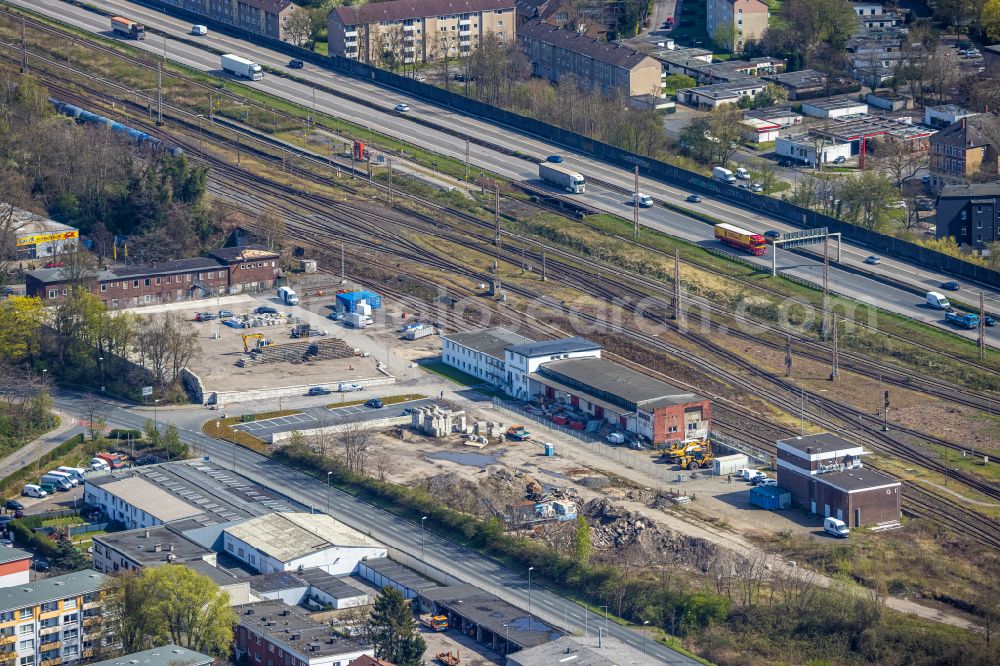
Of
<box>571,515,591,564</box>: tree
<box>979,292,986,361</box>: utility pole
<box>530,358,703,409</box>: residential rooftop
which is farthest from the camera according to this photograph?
<box>979,292,986,361</box>: utility pole

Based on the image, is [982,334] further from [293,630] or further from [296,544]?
[293,630]

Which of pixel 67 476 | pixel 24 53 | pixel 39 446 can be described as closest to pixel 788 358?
pixel 67 476

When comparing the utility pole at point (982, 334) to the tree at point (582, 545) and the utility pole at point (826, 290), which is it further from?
the tree at point (582, 545)

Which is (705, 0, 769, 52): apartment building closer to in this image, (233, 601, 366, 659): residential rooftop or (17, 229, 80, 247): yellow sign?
Answer: (17, 229, 80, 247): yellow sign

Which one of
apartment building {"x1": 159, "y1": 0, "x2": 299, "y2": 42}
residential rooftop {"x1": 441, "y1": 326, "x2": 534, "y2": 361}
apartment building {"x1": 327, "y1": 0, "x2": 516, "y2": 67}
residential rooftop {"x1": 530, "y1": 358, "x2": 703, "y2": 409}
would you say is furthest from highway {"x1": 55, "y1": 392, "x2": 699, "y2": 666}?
apartment building {"x1": 159, "y1": 0, "x2": 299, "y2": 42}

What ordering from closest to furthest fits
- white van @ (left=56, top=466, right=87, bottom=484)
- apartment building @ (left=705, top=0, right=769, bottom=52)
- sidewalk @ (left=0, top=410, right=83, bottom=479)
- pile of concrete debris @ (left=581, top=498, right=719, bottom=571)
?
pile of concrete debris @ (left=581, top=498, right=719, bottom=571)
white van @ (left=56, top=466, right=87, bottom=484)
sidewalk @ (left=0, top=410, right=83, bottom=479)
apartment building @ (left=705, top=0, right=769, bottom=52)

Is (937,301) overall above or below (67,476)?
above

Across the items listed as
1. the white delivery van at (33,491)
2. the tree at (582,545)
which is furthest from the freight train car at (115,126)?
the tree at (582,545)

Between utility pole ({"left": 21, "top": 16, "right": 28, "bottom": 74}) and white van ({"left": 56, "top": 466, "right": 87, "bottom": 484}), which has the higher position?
utility pole ({"left": 21, "top": 16, "right": 28, "bottom": 74})
